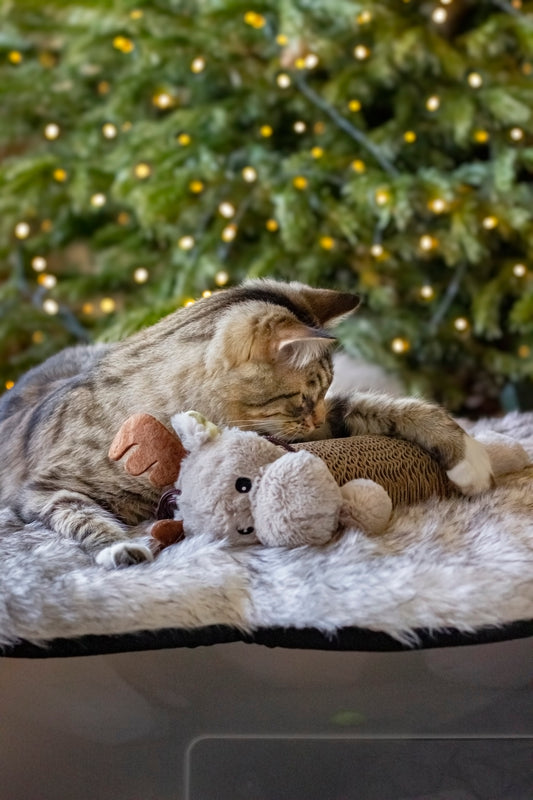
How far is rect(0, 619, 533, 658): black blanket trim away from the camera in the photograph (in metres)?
0.90

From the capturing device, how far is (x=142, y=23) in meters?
2.62

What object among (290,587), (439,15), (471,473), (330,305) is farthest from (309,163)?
(290,587)

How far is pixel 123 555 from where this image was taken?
3.38 ft

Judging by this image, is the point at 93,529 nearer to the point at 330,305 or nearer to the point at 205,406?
the point at 205,406

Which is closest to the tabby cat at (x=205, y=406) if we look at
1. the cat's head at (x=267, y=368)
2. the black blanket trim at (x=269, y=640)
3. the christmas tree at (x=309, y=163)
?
the cat's head at (x=267, y=368)

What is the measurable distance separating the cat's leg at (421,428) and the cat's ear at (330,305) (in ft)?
0.42

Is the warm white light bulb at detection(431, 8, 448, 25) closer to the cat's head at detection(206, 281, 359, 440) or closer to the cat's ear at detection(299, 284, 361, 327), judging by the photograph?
the cat's ear at detection(299, 284, 361, 327)

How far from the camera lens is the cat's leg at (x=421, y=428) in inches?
47.0

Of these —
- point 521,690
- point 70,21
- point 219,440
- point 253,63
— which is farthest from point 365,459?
point 70,21

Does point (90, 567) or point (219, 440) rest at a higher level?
point (219, 440)

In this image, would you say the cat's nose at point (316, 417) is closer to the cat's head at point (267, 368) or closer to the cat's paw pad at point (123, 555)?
the cat's head at point (267, 368)

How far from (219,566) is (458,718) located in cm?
30

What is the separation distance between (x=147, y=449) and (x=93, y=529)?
0.12 m

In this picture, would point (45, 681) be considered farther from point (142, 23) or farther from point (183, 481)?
point (142, 23)
